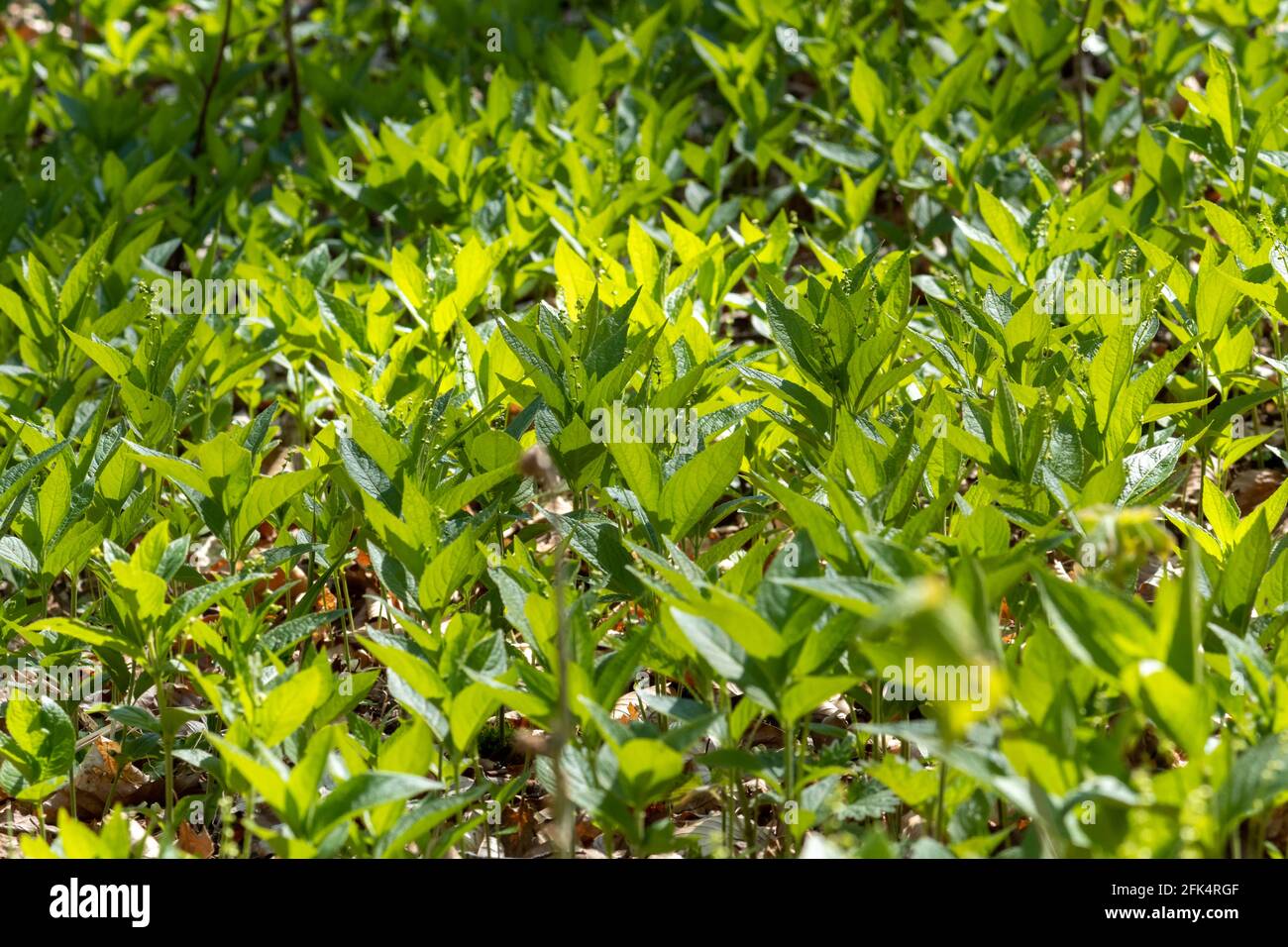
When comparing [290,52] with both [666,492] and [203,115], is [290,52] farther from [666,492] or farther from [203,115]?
[666,492]

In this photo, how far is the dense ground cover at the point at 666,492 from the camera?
2092mm

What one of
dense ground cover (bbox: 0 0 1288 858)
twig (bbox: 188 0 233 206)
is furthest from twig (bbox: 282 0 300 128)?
dense ground cover (bbox: 0 0 1288 858)

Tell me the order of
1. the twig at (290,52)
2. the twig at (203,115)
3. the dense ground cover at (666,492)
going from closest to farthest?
the dense ground cover at (666,492)
the twig at (203,115)
the twig at (290,52)

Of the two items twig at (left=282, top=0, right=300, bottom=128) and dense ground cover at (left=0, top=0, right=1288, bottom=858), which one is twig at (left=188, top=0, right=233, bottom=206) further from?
twig at (left=282, top=0, right=300, bottom=128)

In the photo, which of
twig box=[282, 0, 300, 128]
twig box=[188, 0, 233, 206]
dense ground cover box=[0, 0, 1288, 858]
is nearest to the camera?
dense ground cover box=[0, 0, 1288, 858]

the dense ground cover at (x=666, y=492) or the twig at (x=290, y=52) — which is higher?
the twig at (x=290, y=52)

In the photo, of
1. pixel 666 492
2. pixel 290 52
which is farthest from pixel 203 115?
pixel 666 492

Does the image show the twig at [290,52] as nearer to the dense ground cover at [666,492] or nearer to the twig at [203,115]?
the twig at [203,115]

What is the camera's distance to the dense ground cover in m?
2.09

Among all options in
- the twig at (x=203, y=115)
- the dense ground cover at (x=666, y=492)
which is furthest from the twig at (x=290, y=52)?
the dense ground cover at (x=666, y=492)

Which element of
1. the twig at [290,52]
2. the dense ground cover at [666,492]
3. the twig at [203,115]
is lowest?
the dense ground cover at [666,492]

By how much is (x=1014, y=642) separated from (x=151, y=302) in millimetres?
2591
